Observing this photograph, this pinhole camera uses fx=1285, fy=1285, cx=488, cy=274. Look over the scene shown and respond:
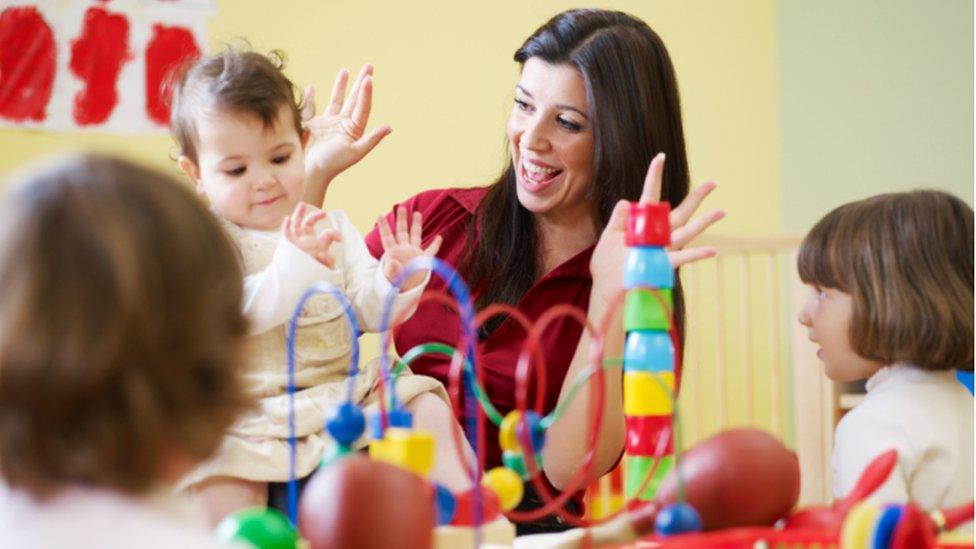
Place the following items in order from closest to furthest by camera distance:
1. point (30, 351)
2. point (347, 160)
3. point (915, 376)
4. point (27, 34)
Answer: point (30, 351) < point (915, 376) < point (347, 160) < point (27, 34)

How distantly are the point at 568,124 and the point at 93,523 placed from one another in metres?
1.02

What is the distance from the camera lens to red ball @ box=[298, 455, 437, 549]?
759 mm

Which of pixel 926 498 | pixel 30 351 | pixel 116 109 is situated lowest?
pixel 926 498

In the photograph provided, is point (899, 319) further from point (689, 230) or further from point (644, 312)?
point (644, 312)

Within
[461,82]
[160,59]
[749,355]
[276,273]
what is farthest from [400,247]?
[749,355]

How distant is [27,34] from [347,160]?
1105mm

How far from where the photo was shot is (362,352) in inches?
96.9

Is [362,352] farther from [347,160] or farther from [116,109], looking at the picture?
[347,160]

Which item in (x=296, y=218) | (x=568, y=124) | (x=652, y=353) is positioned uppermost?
(x=568, y=124)

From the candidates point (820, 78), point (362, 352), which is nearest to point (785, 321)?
point (820, 78)

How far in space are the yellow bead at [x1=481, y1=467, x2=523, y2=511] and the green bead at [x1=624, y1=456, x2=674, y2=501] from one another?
156 mm

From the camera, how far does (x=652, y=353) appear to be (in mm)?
983

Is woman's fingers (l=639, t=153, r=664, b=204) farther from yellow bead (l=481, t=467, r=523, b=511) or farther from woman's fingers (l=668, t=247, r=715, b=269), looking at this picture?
yellow bead (l=481, t=467, r=523, b=511)

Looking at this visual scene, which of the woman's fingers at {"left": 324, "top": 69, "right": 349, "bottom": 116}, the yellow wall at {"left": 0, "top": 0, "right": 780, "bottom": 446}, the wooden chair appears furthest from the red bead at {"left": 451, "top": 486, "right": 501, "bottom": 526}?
the wooden chair
